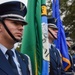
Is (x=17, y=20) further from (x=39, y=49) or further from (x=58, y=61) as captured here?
(x=58, y=61)

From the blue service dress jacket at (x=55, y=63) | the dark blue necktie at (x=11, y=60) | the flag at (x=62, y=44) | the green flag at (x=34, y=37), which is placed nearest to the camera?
the dark blue necktie at (x=11, y=60)

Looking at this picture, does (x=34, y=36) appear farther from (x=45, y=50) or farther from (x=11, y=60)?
(x=11, y=60)

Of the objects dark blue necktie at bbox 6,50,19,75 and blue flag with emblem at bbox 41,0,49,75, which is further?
blue flag with emblem at bbox 41,0,49,75

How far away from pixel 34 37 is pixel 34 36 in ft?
0.04

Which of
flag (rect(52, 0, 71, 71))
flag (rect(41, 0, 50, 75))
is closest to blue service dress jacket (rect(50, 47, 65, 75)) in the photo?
flag (rect(41, 0, 50, 75))

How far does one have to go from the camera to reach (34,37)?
371 cm

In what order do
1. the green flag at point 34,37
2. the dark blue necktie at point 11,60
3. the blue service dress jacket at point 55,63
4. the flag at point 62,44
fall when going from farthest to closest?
the flag at point 62,44, the blue service dress jacket at point 55,63, the green flag at point 34,37, the dark blue necktie at point 11,60

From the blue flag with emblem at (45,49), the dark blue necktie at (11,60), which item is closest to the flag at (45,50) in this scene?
the blue flag with emblem at (45,49)

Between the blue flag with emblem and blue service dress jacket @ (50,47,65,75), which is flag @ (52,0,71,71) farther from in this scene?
the blue flag with emblem

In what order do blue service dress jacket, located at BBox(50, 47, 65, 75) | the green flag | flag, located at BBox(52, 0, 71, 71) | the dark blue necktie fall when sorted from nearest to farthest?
the dark blue necktie
the green flag
blue service dress jacket, located at BBox(50, 47, 65, 75)
flag, located at BBox(52, 0, 71, 71)

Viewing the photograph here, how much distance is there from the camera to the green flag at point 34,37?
144 inches

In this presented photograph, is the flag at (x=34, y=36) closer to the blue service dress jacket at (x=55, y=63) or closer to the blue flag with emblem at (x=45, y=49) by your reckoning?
the blue flag with emblem at (x=45, y=49)

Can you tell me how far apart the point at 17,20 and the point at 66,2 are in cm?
2213

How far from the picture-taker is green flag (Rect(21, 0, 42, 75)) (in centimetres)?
365
